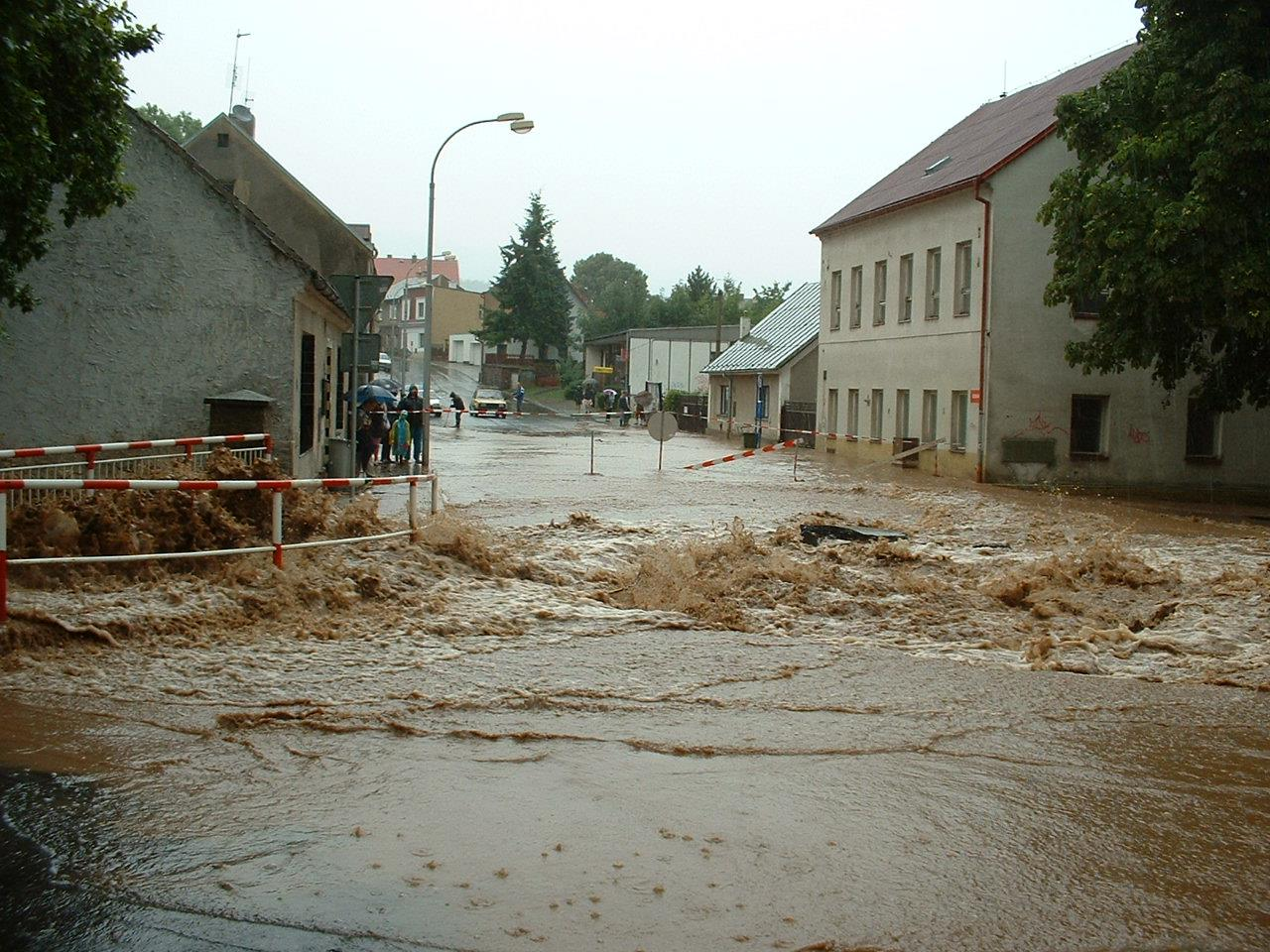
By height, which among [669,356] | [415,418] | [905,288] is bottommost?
[415,418]

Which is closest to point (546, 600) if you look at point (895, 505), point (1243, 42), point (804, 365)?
point (895, 505)

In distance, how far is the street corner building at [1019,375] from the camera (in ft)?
109

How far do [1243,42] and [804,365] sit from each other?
1177 inches

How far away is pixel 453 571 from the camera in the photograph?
12.9 m

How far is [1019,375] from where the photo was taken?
33.2 m

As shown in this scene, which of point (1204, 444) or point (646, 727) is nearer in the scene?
point (646, 727)

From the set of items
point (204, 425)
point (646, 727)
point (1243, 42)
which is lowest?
point (646, 727)

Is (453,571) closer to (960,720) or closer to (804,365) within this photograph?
(960,720)

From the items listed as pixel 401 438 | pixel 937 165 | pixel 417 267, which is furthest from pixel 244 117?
pixel 417 267

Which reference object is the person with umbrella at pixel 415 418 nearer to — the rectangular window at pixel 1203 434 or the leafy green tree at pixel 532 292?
the rectangular window at pixel 1203 434

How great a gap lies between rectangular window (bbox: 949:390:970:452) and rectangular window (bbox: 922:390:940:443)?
1538 millimetres

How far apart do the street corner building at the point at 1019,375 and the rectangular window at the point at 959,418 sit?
0.04 metres

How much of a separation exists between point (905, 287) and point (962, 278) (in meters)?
4.16

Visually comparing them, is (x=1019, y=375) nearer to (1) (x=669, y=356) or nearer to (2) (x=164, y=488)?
(2) (x=164, y=488)
